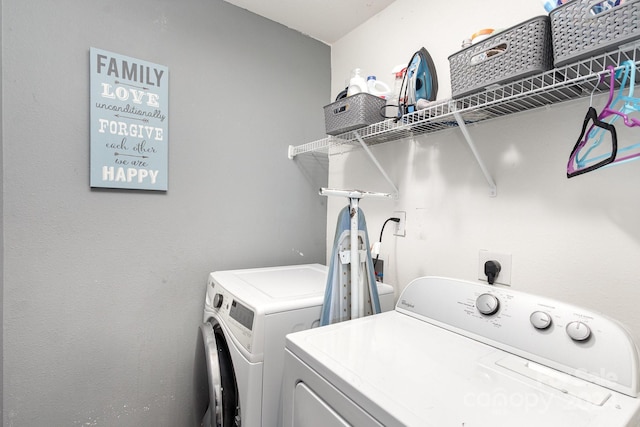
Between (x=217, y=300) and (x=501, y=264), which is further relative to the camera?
(x=217, y=300)

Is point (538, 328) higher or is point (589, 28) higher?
point (589, 28)

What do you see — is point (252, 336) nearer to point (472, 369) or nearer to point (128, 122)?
point (472, 369)

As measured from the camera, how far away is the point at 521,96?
0.96 m

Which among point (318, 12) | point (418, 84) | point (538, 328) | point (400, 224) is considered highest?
point (318, 12)

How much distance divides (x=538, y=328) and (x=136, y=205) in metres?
1.59

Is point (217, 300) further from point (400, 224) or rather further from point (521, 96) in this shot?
point (521, 96)

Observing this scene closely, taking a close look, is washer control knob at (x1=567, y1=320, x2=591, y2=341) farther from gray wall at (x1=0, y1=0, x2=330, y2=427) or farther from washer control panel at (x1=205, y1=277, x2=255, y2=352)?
gray wall at (x1=0, y1=0, x2=330, y2=427)

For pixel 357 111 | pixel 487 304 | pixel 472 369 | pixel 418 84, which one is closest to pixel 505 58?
pixel 418 84

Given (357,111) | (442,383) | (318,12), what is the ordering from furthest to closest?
(318,12)
(357,111)
(442,383)

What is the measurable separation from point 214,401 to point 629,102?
62.0 inches

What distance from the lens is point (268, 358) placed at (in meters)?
1.11

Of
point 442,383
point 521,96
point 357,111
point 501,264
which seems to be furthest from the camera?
point 357,111

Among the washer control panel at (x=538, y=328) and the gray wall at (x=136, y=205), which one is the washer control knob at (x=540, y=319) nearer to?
the washer control panel at (x=538, y=328)

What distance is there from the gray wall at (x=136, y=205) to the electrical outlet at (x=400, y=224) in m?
0.61
